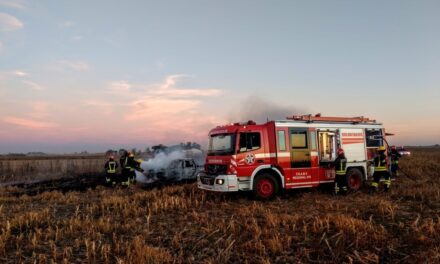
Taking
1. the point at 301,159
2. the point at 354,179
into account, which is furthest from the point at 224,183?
the point at 354,179

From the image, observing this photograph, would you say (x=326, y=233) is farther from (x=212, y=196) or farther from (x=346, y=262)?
(x=212, y=196)

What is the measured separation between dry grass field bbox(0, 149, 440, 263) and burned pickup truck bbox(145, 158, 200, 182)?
10.6 metres

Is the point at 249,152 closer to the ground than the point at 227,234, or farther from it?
farther from it

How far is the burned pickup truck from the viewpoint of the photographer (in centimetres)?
2306

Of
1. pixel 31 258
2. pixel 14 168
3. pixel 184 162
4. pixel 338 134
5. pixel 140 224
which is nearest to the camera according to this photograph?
pixel 31 258

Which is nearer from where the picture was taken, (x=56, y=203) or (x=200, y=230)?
(x=200, y=230)

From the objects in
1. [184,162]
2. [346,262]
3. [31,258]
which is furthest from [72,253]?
[184,162]

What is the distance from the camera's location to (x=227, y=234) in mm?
8445

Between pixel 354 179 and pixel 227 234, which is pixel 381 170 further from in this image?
pixel 227 234

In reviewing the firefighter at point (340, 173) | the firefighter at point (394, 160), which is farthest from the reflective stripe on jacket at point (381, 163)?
the firefighter at point (394, 160)

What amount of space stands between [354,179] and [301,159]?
3.01m

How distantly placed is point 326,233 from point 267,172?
18.1 feet

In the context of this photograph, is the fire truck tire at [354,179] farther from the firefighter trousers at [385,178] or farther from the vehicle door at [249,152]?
the vehicle door at [249,152]

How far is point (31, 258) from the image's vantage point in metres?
7.18
